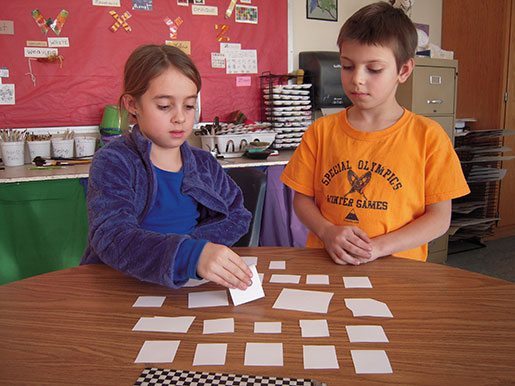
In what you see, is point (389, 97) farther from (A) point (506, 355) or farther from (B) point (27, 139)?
(B) point (27, 139)

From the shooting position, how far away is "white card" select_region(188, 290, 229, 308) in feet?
2.86

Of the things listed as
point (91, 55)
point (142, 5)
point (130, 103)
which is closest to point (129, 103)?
point (130, 103)

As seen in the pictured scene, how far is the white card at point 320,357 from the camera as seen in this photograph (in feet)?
2.13

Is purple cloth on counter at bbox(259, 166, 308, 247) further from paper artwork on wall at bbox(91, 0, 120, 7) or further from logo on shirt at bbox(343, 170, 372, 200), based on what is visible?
paper artwork on wall at bbox(91, 0, 120, 7)

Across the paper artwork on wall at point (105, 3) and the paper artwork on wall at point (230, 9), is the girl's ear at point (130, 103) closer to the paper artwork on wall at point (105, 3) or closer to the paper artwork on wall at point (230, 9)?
the paper artwork on wall at point (105, 3)

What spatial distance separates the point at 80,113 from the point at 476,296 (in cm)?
264

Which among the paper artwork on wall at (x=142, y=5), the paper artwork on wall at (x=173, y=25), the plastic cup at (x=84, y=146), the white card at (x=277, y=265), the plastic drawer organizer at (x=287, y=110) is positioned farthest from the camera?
the plastic drawer organizer at (x=287, y=110)

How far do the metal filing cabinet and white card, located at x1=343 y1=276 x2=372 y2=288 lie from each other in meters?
2.45

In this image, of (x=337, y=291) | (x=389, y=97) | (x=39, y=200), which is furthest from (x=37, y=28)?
(x=337, y=291)

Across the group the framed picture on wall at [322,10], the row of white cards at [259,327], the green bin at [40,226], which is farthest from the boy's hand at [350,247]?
the framed picture on wall at [322,10]

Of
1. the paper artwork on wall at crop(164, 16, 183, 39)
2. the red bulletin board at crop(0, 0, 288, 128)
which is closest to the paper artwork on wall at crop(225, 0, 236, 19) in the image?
A: the red bulletin board at crop(0, 0, 288, 128)

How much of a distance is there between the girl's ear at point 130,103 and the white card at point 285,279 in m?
0.62

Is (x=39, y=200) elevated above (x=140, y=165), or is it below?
below

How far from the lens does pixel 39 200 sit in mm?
2412
